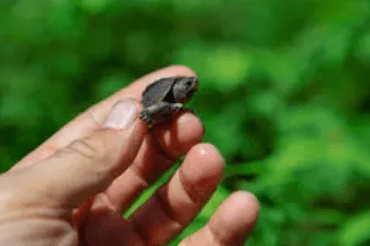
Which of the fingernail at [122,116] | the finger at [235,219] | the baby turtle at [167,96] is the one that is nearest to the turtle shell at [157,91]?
the baby turtle at [167,96]

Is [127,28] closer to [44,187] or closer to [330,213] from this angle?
[330,213]

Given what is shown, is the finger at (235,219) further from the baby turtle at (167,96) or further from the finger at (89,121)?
the finger at (89,121)

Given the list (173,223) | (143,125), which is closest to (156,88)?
(143,125)

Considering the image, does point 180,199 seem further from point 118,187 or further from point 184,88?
point 184,88

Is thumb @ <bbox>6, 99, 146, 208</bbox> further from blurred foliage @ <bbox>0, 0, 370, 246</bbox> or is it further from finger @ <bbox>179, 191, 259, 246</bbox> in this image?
blurred foliage @ <bbox>0, 0, 370, 246</bbox>

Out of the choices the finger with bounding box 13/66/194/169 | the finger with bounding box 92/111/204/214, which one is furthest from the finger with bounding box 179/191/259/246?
the finger with bounding box 13/66/194/169

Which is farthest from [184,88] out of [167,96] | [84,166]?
[84,166]
